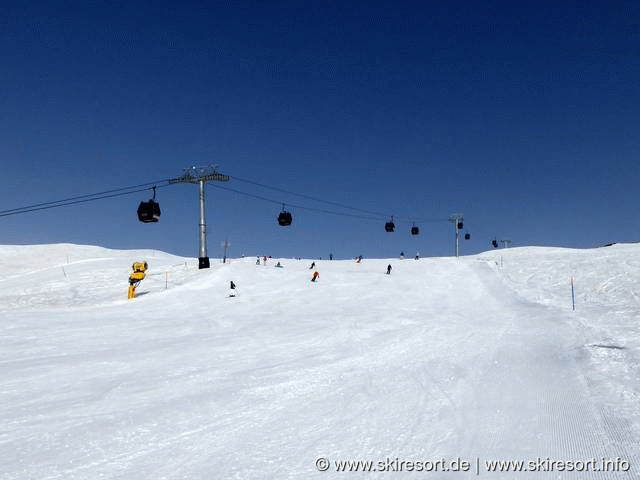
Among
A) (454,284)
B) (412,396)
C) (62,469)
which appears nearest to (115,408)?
(62,469)

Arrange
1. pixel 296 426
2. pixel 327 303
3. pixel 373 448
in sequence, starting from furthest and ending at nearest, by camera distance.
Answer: pixel 327 303 → pixel 296 426 → pixel 373 448

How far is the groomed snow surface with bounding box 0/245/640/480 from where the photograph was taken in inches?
190

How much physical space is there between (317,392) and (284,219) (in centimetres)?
3516

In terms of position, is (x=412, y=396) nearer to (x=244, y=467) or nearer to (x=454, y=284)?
(x=244, y=467)

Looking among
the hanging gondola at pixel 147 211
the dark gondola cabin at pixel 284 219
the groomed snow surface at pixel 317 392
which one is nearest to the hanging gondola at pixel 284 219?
the dark gondola cabin at pixel 284 219

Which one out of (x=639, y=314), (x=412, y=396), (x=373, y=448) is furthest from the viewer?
(x=639, y=314)

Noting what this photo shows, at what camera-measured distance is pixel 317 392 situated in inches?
289

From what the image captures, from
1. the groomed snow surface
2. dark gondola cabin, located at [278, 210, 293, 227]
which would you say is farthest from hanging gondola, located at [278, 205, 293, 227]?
the groomed snow surface

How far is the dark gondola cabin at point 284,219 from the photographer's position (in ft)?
138

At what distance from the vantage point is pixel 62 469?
4555 millimetres

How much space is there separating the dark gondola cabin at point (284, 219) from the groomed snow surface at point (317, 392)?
22895 mm

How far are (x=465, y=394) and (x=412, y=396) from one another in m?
0.84

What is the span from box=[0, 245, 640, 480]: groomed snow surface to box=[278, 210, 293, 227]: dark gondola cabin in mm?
22895

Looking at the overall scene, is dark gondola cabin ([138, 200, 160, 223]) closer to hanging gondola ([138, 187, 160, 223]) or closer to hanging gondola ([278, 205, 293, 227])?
hanging gondola ([138, 187, 160, 223])
